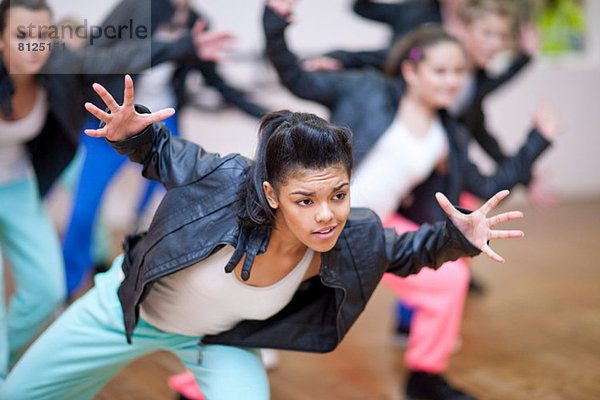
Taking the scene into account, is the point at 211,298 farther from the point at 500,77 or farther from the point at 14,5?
the point at 500,77

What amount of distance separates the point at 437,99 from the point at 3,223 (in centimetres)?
144

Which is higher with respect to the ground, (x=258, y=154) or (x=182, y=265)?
(x=258, y=154)

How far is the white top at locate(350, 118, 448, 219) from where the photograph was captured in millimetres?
2217

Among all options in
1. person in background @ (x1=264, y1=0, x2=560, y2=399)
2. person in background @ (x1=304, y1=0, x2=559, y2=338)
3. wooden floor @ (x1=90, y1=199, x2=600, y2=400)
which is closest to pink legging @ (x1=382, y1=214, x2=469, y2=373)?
person in background @ (x1=264, y1=0, x2=560, y2=399)

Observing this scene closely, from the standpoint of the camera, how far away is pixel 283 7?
207 cm

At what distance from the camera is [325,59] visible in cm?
270

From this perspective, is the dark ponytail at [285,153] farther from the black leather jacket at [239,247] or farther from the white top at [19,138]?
the white top at [19,138]

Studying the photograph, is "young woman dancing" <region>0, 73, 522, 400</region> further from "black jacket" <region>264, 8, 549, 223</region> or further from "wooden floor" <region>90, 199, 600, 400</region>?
"black jacket" <region>264, 8, 549, 223</region>

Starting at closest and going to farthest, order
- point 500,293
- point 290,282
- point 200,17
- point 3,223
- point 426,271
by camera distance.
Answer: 1. point 290,282
2. point 3,223
3. point 426,271
4. point 200,17
5. point 500,293

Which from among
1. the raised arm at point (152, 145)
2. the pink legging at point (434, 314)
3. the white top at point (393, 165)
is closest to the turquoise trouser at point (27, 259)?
the raised arm at point (152, 145)

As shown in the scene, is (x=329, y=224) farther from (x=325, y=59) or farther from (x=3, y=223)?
(x=325, y=59)

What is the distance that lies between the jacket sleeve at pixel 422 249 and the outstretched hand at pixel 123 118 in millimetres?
592

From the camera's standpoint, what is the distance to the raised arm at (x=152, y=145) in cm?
135

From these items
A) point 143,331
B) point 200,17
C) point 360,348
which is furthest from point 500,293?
point 143,331
